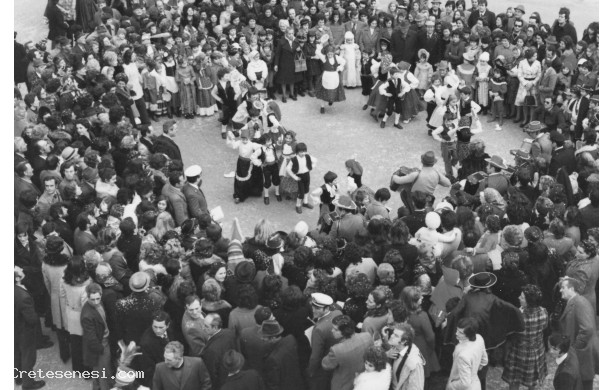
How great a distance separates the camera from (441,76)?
50.9ft

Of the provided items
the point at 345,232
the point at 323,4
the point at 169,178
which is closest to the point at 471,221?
the point at 345,232

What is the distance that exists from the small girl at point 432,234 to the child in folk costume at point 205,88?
23.1 ft

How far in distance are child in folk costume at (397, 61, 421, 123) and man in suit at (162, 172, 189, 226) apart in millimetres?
5834

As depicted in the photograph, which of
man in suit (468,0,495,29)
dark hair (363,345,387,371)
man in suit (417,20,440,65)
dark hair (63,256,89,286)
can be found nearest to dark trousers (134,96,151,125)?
man in suit (417,20,440,65)

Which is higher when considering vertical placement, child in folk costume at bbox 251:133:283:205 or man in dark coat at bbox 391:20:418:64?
man in dark coat at bbox 391:20:418:64

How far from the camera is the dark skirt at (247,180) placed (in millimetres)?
13547

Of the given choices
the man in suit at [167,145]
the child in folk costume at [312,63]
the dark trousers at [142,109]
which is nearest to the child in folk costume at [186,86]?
the dark trousers at [142,109]

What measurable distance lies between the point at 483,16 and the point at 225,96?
6.52 metres

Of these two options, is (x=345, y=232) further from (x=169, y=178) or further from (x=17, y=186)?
(x=17, y=186)

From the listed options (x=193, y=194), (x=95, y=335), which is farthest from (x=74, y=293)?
(x=193, y=194)

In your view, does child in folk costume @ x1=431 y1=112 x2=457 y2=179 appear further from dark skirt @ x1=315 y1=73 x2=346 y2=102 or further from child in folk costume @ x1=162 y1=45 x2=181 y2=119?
child in folk costume @ x1=162 y1=45 x2=181 y2=119

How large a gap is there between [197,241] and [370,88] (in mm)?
8867

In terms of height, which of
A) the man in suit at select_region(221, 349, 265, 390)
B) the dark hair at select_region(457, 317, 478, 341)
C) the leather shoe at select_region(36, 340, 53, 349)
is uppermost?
the dark hair at select_region(457, 317, 478, 341)

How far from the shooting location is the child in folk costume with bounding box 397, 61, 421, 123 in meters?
15.7
